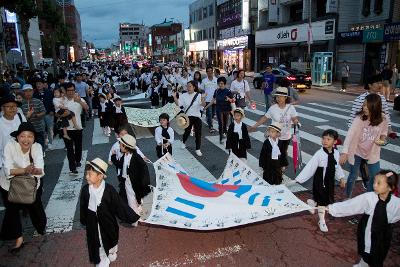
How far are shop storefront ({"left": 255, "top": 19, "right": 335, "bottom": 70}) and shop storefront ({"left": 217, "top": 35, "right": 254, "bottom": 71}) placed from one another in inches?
87.3

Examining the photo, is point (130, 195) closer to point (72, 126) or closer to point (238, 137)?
point (238, 137)

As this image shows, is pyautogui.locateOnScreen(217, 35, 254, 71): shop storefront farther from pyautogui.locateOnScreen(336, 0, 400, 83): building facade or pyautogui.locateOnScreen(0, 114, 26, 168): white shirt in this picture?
pyautogui.locateOnScreen(0, 114, 26, 168): white shirt

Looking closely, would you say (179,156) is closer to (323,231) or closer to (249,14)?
(323,231)

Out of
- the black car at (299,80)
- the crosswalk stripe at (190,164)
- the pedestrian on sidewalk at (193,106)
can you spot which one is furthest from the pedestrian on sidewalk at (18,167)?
the black car at (299,80)

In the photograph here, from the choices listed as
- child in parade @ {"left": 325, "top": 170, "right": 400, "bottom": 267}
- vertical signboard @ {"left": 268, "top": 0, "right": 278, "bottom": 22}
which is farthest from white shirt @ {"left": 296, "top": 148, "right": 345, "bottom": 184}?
vertical signboard @ {"left": 268, "top": 0, "right": 278, "bottom": 22}

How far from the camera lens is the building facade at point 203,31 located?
6192 centimetres

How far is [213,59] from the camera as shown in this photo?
6362 cm

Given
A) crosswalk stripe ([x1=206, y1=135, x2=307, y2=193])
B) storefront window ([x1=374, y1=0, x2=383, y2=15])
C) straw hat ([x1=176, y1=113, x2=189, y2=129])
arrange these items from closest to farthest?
crosswalk stripe ([x1=206, y1=135, x2=307, y2=193]), straw hat ([x1=176, y1=113, x2=189, y2=129]), storefront window ([x1=374, y1=0, x2=383, y2=15])

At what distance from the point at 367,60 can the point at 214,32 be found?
37162 millimetres

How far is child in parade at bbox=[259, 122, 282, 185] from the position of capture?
21.0ft

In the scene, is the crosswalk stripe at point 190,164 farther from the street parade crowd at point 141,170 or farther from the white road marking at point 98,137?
the white road marking at point 98,137

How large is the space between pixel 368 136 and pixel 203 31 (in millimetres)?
65260

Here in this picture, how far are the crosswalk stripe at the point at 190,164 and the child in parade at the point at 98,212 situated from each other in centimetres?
350

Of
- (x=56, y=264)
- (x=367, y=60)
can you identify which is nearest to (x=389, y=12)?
(x=367, y=60)
